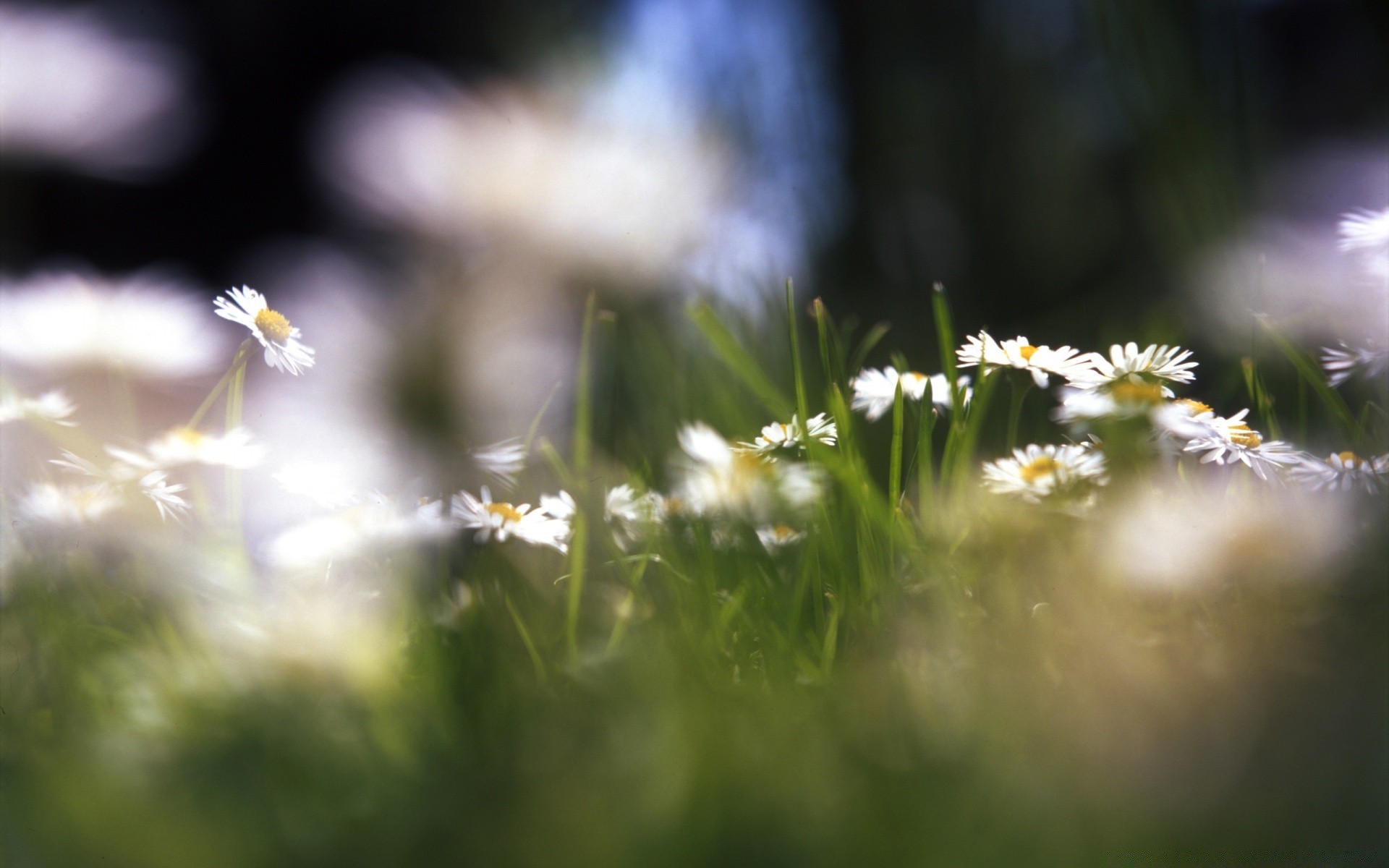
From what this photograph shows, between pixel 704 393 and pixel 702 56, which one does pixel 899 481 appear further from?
pixel 702 56

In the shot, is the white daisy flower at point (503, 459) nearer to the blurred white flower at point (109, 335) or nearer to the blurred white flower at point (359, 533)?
the blurred white flower at point (359, 533)

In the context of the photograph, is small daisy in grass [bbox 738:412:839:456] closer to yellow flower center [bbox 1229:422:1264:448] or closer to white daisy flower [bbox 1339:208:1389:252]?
yellow flower center [bbox 1229:422:1264:448]

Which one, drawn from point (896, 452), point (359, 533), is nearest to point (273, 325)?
point (359, 533)

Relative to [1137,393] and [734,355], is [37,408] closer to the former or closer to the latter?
[734,355]

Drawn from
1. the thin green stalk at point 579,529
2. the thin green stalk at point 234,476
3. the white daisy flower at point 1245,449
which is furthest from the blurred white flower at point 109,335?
the white daisy flower at point 1245,449

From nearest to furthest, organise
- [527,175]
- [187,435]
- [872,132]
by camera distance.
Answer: [187,435] < [527,175] < [872,132]

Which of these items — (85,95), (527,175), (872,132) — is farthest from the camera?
(872,132)

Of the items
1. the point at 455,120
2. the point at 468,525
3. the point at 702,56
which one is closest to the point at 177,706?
the point at 468,525

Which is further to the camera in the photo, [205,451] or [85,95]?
[85,95]
